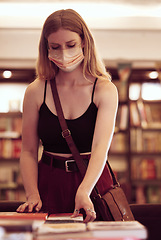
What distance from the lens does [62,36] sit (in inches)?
53.1

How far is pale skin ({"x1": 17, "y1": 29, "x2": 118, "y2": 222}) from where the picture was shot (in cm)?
129

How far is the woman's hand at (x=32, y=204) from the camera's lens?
1.27 meters

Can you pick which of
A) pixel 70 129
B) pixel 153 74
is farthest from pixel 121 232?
pixel 153 74

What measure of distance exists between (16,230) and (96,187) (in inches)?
25.5

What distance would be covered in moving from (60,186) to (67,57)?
0.47m

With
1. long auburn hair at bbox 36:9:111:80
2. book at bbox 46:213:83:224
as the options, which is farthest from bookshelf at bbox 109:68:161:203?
book at bbox 46:213:83:224

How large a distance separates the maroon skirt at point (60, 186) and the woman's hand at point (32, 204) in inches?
1.9

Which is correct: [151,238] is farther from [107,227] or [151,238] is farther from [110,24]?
[110,24]

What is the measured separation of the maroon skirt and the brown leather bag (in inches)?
1.4

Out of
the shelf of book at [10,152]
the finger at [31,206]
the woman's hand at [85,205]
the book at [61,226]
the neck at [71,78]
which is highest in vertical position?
the neck at [71,78]

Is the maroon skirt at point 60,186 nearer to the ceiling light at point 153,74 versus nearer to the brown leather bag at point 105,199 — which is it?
the brown leather bag at point 105,199

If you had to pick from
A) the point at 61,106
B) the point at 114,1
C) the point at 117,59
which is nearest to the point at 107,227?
the point at 61,106

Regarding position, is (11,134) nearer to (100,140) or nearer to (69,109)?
(69,109)

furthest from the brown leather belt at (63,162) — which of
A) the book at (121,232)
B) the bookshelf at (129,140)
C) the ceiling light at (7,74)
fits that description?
the ceiling light at (7,74)
